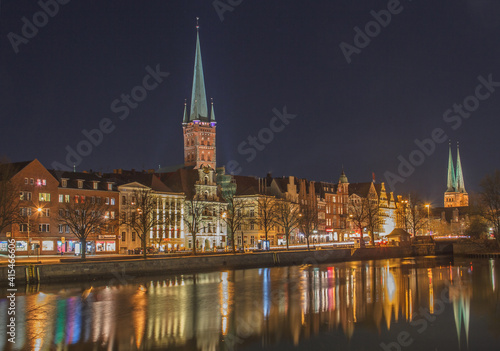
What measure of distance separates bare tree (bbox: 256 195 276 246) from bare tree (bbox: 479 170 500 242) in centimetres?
3918

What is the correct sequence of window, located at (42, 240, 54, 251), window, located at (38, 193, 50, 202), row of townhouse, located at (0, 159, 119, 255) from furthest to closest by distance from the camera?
window, located at (38, 193, 50, 202) < window, located at (42, 240, 54, 251) < row of townhouse, located at (0, 159, 119, 255)

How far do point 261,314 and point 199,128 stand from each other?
472 ft

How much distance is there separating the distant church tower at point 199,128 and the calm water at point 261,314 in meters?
116

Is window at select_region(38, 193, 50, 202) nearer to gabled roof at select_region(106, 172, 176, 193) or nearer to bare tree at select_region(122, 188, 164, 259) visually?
bare tree at select_region(122, 188, 164, 259)

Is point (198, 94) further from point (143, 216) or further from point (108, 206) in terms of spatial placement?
point (143, 216)

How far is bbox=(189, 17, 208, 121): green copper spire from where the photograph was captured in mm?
183000

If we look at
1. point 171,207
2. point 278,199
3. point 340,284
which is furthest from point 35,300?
point 278,199

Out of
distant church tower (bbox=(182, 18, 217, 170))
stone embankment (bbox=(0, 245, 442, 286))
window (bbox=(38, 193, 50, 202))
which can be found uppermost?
distant church tower (bbox=(182, 18, 217, 170))

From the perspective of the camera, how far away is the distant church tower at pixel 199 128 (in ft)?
602

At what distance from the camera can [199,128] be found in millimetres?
185875

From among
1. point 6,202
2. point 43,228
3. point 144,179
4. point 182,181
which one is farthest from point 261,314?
point 182,181

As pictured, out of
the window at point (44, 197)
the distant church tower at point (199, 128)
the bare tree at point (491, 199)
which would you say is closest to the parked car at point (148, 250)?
the window at point (44, 197)


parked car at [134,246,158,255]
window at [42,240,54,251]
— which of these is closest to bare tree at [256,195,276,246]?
parked car at [134,246,158,255]

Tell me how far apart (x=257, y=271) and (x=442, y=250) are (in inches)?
2498
